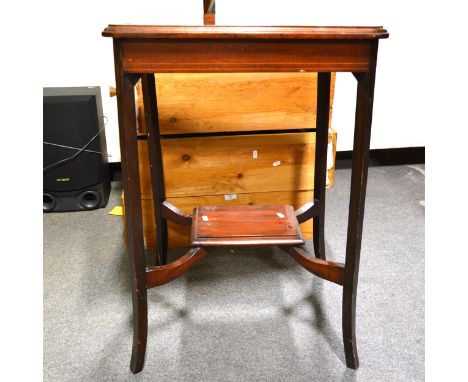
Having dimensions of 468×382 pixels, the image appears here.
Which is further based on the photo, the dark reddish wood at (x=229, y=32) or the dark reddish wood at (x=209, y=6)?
the dark reddish wood at (x=209, y=6)

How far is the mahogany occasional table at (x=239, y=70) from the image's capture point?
0.73 metres

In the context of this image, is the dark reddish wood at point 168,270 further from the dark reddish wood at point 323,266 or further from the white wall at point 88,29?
Result: the white wall at point 88,29

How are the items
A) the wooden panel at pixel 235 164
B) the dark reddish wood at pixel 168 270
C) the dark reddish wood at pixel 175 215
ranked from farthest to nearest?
1. the wooden panel at pixel 235 164
2. the dark reddish wood at pixel 175 215
3. the dark reddish wood at pixel 168 270

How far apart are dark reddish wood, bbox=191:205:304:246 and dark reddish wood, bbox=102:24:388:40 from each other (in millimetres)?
417

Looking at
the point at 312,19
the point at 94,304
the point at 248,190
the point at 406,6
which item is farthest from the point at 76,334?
the point at 406,6

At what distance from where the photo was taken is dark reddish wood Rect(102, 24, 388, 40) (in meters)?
0.71

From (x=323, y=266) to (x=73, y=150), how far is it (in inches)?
40.3

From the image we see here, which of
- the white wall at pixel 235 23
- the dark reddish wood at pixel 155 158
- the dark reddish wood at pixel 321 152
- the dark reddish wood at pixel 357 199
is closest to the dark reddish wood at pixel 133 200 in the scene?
the dark reddish wood at pixel 155 158

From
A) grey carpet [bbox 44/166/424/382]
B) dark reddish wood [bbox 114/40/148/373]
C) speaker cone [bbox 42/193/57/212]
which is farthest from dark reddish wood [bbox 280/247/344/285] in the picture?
speaker cone [bbox 42/193/57/212]

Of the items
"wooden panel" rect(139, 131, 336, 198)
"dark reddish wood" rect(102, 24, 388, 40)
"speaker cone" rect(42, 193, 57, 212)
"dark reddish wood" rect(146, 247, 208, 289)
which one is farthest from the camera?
"speaker cone" rect(42, 193, 57, 212)

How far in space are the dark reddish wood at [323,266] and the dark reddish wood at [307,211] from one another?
222 millimetres

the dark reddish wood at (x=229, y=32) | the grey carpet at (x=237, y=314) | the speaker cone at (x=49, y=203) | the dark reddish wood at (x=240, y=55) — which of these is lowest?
the grey carpet at (x=237, y=314)

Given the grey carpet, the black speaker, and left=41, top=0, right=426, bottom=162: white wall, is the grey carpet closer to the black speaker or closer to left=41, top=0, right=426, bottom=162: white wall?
the black speaker

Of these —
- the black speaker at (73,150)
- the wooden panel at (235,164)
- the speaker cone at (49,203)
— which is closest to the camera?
the wooden panel at (235,164)
